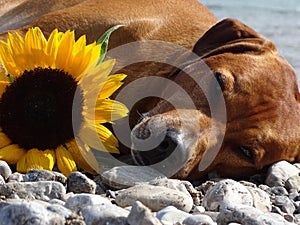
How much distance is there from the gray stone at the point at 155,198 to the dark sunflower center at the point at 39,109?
547 millimetres

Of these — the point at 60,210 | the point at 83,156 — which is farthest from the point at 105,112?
the point at 60,210

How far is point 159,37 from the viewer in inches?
184

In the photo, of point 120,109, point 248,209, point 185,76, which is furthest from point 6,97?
point 248,209

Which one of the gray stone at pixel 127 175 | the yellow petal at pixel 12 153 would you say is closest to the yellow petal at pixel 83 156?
the gray stone at pixel 127 175

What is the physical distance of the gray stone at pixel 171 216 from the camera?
2924 millimetres

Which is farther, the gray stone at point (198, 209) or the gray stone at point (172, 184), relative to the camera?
the gray stone at point (172, 184)

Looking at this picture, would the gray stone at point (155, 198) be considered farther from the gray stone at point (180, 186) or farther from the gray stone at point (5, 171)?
the gray stone at point (5, 171)

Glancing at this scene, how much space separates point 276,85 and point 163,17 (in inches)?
37.2

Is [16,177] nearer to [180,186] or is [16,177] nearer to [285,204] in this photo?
[180,186]

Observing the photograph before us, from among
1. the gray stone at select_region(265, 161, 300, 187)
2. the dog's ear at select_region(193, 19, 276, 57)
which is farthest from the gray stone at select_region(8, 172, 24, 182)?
the dog's ear at select_region(193, 19, 276, 57)

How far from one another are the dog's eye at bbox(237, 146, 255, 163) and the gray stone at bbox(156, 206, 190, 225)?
1099 millimetres

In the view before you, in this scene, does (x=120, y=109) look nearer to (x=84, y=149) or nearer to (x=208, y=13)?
(x=84, y=149)

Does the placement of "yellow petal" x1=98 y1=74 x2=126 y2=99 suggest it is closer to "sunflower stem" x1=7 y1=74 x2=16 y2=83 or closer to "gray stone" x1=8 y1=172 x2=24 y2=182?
"sunflower stem" x1=7 y1=74 x2=16 y2=83

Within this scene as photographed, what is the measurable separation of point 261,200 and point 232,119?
2.28 feet
